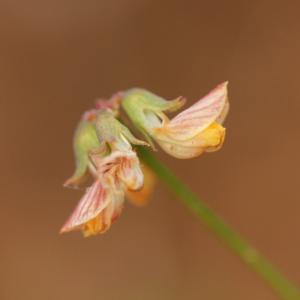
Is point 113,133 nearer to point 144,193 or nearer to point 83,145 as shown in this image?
point 83,145

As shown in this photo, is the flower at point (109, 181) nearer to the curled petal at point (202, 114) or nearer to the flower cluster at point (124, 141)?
the flower cluster at point (124, 141)

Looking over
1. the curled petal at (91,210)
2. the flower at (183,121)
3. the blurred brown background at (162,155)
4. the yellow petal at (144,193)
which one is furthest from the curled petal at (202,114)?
the blurred brown background at (162,155)

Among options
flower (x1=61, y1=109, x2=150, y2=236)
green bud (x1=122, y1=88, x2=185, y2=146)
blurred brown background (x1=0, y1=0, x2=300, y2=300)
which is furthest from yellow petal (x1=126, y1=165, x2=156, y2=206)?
blurred brown background (x1=0, y1=0, x2=300, y2=300)

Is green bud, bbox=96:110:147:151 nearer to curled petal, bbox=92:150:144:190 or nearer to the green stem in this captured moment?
curled petal, bbox=92:150:144:190

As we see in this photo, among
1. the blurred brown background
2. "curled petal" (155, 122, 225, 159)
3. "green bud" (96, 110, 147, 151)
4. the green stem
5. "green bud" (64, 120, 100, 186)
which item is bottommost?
the green stem

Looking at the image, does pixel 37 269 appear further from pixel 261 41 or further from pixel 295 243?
Answer: pixel 261 41

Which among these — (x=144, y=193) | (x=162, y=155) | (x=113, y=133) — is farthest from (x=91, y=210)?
(x=162, y=155)

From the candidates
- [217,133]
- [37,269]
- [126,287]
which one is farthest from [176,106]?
[37,269]
